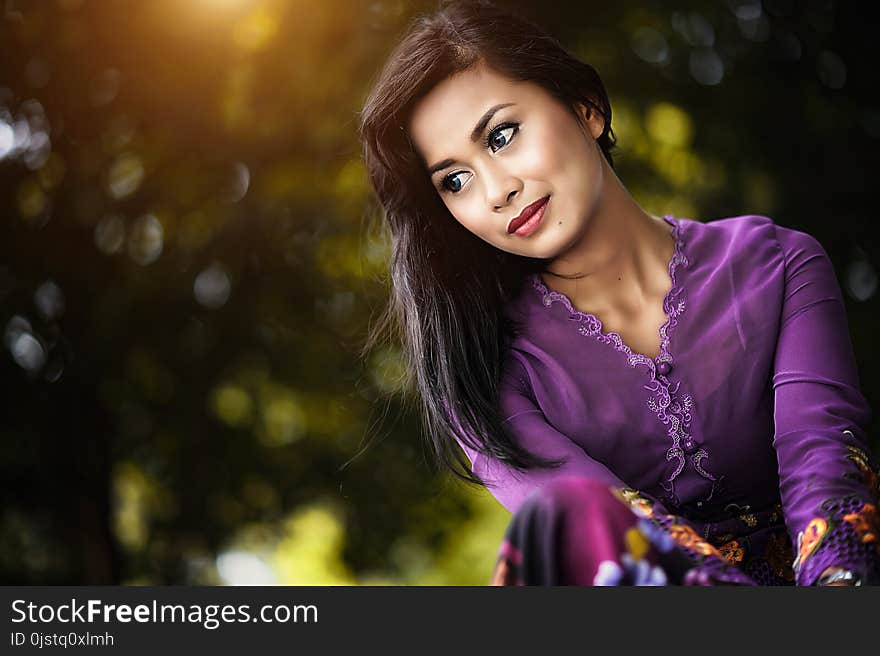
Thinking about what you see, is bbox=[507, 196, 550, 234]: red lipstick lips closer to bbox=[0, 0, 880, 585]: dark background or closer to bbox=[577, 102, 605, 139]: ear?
A: bbox=[577, 102, 605, 139]: ear

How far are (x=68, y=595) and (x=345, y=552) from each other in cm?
227

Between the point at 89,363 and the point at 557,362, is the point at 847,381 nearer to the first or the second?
the point at 557,362

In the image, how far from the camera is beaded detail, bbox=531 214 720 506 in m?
1.40

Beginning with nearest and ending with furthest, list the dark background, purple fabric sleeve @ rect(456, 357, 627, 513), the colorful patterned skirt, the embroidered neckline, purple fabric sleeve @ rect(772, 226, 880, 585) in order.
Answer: the colorful patterned skirt < purple fabric sleeve @ rect(772, 226, 880, 585) < purple fabric sleeve @ rect(456, 357, 627, 513) < the embroidered neckline < the dark background

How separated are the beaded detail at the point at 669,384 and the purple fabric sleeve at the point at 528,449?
10cm

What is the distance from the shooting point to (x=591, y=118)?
5.06ft

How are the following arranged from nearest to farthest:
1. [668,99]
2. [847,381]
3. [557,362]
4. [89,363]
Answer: [847,381] → [557,362] → [668,99] → [89,363]

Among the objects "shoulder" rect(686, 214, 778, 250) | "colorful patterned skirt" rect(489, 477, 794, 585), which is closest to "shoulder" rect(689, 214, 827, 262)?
"shoulder" rect(686, 214, 778, 250)

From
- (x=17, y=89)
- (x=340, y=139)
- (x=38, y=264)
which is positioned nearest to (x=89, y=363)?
(x=38, y=264)

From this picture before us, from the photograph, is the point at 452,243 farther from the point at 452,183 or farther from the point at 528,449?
the point at 528,449

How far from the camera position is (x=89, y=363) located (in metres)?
3.20

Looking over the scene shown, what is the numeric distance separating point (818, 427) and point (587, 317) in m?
0.36

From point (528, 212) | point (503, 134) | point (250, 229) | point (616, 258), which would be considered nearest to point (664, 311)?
point (616, 258)

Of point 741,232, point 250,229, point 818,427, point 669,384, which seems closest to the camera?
point 818,427
